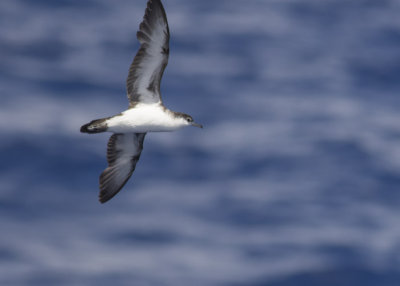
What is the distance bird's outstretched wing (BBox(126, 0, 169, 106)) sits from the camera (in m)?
15.5

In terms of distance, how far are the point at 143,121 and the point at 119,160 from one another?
9.35 feet

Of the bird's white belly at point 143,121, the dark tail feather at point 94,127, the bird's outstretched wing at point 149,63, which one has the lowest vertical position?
the dark tail feather at point 94,127

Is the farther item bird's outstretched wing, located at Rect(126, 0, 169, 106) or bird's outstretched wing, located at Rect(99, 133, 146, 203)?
bird's outstretched wing, located at Rect(99, 133, 146, 203)

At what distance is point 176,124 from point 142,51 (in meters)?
1.88

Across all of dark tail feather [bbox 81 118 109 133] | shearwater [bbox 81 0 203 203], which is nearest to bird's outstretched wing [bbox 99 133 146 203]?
shearwater [bbox 81 0 203 203]

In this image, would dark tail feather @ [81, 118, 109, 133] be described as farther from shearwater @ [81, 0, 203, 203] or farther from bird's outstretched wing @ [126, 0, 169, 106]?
bird's outstretched wing @ [126, 0, 169, 106]

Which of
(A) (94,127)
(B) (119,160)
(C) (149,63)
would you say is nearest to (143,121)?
(A) (94,127)

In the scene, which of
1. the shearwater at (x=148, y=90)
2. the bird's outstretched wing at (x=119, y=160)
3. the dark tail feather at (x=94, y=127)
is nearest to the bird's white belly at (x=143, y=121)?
the shearwater at (x=148, y=90)

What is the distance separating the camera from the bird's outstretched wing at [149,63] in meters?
15.5

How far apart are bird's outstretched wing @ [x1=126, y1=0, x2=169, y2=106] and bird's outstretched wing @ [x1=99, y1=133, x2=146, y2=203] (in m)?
1.85

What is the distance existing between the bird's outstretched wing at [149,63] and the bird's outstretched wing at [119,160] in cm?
185

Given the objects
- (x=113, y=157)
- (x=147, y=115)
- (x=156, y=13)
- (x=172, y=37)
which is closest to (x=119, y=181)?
(x=113, y=157)

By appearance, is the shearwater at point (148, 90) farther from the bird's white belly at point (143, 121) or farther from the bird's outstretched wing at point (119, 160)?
the bird's outstretched wing at point (119, 160)

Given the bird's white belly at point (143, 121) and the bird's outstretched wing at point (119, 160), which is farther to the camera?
the bird's outstretched wing at point (119, 160)
